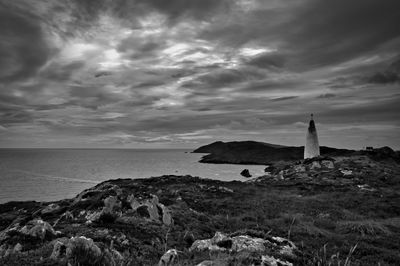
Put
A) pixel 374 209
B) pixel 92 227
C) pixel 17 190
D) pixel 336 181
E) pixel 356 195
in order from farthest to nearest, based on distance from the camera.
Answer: pixel 17 190 < pixel 336 181 < pixel 356 195 < pixel 374 209 < pixel 92 227

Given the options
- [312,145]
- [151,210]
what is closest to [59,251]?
[151,210]

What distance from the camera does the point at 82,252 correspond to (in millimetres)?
7027

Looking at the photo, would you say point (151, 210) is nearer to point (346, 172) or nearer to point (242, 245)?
point (242, 245)

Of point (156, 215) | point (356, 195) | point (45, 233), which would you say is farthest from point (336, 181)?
point (45, 233)

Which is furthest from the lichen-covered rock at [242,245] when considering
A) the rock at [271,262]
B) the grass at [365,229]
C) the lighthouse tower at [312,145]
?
the lighthouse tower at [312,145]

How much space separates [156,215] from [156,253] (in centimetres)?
611

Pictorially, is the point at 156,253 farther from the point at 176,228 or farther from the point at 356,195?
the point at 356,195

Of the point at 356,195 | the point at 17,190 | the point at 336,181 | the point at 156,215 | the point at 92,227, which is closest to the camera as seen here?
the point at 92,227

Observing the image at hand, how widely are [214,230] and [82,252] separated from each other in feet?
32.3

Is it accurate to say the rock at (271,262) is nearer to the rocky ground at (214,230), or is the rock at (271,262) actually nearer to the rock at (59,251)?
the rocky ground at (214,230)

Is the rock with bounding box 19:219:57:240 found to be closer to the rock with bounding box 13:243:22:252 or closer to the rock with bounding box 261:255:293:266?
the rock with bounding box 13:243:22:252

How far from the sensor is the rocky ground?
724 centimetres

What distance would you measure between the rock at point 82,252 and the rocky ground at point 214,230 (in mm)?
26

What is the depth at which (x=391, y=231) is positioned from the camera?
54.9 feet
